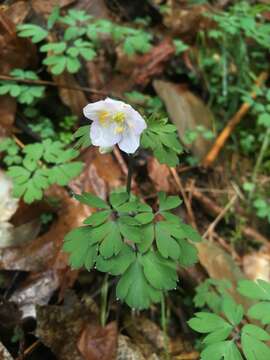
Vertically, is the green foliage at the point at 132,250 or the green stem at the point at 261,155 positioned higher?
the green foliage at the point at 132,250

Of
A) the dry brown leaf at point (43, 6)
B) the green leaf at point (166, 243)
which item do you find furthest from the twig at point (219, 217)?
the dry brown leaf at point (43, 6)

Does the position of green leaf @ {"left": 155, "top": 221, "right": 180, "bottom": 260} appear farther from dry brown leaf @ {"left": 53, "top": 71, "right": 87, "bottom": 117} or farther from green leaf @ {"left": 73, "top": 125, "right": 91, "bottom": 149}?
dry brown leaf @ {"left": 53, "top": 71, "right": 87, "bottom": 117}

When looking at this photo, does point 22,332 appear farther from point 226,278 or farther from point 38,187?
point 226,278

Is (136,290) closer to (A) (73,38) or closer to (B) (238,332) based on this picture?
(B) (238,332)

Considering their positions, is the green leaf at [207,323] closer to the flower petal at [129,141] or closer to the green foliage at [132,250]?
the green foliage at [132,250]

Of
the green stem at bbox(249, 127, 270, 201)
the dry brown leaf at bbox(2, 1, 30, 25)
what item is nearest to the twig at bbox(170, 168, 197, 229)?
the green stem at bbox(249, 127, 270, 201)

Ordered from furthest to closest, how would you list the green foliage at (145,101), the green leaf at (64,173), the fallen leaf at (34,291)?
1. the green foliage at (145,101)
2. the green leaf at (64,173)
3. the fallen leaf at (34,291)

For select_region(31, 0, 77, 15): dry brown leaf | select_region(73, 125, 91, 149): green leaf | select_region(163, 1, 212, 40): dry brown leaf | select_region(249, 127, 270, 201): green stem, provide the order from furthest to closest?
1. select_region(163, 1, 212, 40): dry brown leaf
2. select_region(249, 127, 270, 201): green stem
3. select_region(31, 0, 77, 15): dry brown leaf
4. select_region(73, 125, 91, 149): green leaf
